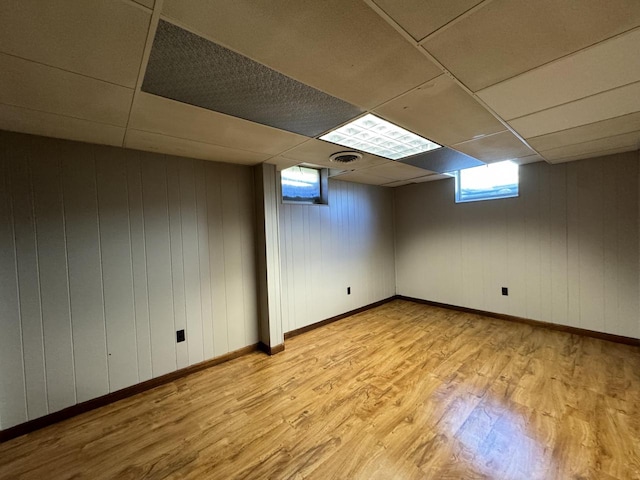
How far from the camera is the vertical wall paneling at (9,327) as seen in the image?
178 cm

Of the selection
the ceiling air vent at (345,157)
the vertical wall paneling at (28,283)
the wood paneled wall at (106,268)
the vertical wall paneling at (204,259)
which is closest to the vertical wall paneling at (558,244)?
the ceiling air vent at (345,157)

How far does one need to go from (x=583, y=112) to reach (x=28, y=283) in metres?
4.10

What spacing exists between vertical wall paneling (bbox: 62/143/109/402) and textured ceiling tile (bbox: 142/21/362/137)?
120cm

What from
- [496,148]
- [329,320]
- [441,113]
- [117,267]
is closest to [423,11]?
[441,113]

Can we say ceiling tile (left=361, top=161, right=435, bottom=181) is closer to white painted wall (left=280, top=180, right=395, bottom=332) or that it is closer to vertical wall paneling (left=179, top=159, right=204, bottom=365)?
white painted wall (left=280, top=180, right=395, bottom=332)

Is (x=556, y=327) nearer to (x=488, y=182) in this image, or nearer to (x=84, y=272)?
(x=488, y=182)

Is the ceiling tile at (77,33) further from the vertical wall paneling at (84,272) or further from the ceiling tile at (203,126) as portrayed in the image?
the vertical wall paneling at (84,272)

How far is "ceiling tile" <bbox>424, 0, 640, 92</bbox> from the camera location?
3.10 feet

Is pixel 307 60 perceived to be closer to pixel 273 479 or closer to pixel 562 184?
pixel 273 479

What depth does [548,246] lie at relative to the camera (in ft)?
11.0

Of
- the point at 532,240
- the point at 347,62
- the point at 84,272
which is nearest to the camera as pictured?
the point at 347,62

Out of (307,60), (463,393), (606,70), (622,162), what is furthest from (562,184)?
(307,60)

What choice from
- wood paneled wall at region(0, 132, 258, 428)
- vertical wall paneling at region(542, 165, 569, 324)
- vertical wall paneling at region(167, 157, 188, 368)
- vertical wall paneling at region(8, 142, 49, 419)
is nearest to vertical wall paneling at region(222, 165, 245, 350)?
wood paneled wall at region(0, 132, 258, 428)

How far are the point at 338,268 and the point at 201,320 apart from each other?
2.09m
